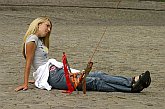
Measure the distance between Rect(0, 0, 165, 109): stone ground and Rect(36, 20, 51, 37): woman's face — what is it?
29.4 inches

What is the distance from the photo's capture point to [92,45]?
12469 millimetres

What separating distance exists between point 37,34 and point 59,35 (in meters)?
7.02

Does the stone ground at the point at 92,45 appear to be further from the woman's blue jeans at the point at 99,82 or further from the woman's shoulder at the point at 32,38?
the woman's shoulder at the point at 32,38

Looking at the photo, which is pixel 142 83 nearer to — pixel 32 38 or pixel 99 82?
pixel 99 82

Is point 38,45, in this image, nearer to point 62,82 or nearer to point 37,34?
point 37,34

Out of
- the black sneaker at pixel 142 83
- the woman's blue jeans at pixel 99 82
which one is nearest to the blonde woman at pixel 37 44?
the woman's blue jeans at pixel 99 82

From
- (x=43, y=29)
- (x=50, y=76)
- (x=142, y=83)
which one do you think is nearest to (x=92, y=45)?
(x=43, y=29)

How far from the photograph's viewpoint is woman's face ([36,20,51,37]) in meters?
7.14

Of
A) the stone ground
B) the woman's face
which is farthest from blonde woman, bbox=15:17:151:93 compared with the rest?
the stone ground

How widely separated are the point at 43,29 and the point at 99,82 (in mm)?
1044

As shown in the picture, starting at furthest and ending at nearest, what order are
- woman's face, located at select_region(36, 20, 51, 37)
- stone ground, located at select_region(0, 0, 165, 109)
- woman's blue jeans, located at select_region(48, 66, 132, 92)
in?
1. woman's face, located at select_region(36, 20, 51, 37)
2. woman's blue jeans, located at select_region(48, 66, 132, 92)
3. stone ground, located at select_region(0, 0, 165, 109)

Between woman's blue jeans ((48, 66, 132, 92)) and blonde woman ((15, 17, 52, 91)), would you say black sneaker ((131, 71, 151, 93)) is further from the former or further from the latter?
blonde woman ((15, 17, 52, 91))

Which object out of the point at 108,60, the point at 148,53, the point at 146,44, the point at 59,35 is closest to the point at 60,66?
the point at 108,60

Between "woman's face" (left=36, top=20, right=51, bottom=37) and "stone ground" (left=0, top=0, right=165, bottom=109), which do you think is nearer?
"stone ground" (left=0, top=0, right=165, bottom=109)
